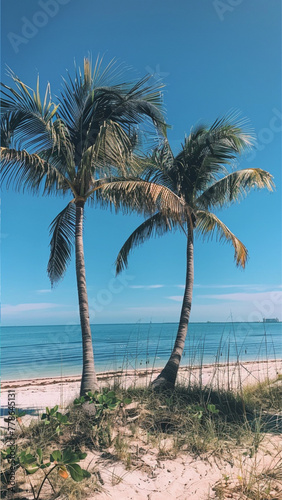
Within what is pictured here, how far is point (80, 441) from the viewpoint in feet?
18.0

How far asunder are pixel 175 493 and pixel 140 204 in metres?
5.76

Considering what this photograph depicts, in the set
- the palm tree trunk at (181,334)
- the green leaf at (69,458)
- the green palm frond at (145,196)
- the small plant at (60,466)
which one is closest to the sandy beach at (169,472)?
the small plant at (60,466)

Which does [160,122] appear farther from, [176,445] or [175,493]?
[175,493]

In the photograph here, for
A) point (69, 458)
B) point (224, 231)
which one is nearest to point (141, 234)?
point (224, 231)

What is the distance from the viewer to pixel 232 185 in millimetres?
10258

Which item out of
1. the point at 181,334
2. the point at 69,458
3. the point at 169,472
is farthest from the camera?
the point at 181,334

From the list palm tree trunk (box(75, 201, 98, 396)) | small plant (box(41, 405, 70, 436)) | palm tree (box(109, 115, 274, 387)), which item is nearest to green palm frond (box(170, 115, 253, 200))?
palm tree (box(109, 115, 274, 387))

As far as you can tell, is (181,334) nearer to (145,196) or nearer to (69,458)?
(145,196)

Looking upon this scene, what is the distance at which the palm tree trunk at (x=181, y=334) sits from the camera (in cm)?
869

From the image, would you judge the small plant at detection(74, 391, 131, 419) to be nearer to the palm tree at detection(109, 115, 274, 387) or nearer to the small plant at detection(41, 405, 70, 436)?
the small plant at detection(41, 405, 70, 436)

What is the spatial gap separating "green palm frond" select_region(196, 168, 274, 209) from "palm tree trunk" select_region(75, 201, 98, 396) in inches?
164

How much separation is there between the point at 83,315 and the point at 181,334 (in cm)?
321

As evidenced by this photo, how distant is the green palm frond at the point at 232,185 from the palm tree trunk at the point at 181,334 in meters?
1.13

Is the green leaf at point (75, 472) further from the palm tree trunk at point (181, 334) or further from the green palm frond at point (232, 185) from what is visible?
the green palm frond at point (232, 185)
